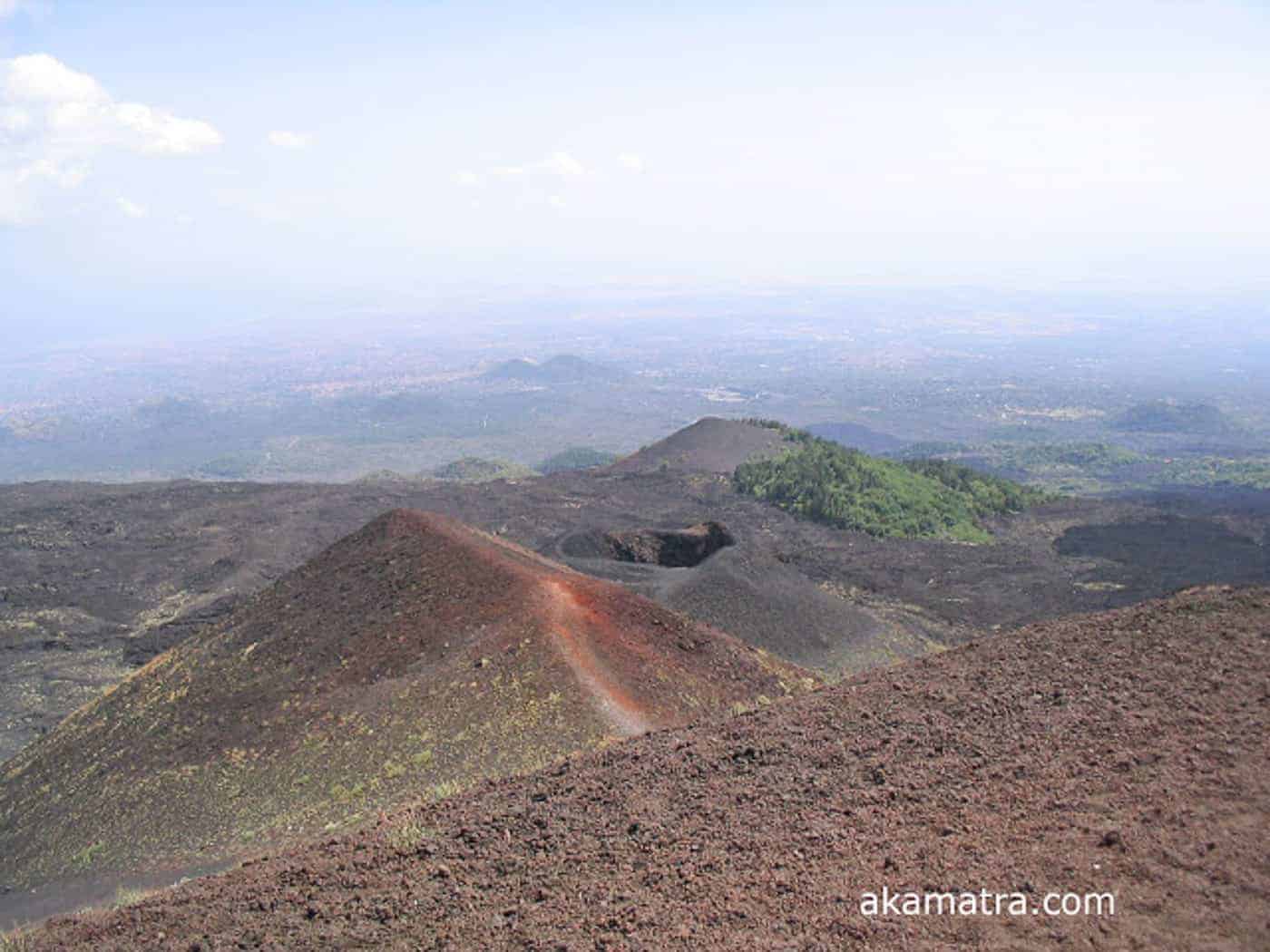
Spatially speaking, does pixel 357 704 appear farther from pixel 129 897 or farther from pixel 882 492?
pixel 882 492

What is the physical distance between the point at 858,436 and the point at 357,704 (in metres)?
96.5

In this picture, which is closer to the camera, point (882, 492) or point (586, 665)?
point (586, 665)

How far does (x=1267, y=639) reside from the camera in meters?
10.2

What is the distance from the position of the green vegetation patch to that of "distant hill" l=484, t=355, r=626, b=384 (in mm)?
108169

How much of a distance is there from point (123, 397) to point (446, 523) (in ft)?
550

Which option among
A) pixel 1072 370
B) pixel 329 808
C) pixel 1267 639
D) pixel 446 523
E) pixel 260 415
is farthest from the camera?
pixel 1072 370

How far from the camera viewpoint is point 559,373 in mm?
164500

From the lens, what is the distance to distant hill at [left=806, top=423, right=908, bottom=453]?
3976 inches

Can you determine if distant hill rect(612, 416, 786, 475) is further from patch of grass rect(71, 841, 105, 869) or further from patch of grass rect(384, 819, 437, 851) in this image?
patch of grass rect(384, 819, 437, 851)

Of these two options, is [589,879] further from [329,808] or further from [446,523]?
[446,523]

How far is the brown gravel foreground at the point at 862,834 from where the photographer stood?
22.1ft

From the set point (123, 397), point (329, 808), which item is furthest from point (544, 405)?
point (329, 808)

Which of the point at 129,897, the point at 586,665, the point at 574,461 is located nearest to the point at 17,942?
the point at 129,897

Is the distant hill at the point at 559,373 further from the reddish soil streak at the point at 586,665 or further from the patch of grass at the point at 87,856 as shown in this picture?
the patch of grass at the point at 87,856
